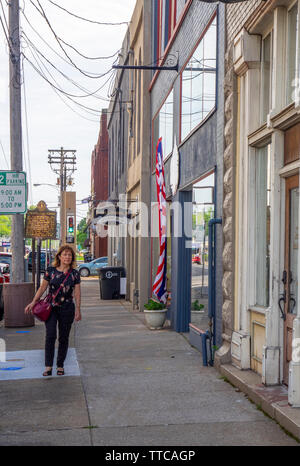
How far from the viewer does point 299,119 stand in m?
6.60

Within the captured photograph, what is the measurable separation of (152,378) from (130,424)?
2179 millimetres

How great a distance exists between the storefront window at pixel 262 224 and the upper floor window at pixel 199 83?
2.04m

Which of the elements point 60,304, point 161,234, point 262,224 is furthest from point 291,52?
point 161,234

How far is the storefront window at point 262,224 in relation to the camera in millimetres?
7656

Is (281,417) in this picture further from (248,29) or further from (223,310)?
(248,29)

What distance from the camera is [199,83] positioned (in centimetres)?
1079

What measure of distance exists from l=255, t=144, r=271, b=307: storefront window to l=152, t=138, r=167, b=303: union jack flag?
6143 mm

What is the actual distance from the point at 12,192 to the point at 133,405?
21.9 ft

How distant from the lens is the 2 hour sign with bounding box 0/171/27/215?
40.8 feet

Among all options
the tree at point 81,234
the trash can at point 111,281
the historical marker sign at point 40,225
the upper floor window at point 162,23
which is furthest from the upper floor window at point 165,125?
the tree at point 81,234

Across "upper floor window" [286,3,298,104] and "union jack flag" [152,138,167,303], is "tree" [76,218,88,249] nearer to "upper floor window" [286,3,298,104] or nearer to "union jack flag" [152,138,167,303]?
"union jack flag" [152,138,167,303]

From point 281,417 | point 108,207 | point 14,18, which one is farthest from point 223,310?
point 108,207

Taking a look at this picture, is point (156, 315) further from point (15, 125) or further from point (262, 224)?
point (262, 224)

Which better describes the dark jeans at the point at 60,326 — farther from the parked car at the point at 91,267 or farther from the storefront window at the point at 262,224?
the parked car at the point at 91,267
